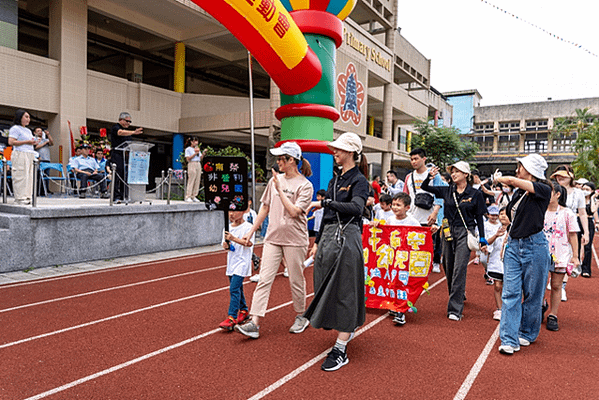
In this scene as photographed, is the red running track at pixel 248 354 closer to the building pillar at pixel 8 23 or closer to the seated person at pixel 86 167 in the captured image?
the seated person at pixel 86 167

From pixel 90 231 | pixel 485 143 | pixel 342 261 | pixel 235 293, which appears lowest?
pixel 235 293

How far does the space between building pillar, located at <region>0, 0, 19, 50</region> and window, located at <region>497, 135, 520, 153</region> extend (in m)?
46.5

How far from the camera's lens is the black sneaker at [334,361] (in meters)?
3.66

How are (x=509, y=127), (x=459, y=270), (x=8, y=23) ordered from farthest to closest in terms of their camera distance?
1. (x=509, y=127)
2. (x=8, y=23)
3. (x=459, y=270)

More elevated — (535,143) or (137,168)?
(535,143)

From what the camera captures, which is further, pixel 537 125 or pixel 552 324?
pixel 537 125

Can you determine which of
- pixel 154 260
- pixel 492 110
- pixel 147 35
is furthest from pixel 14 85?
pixel 492 110

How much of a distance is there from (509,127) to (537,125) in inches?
110

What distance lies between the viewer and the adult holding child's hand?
14.1ft

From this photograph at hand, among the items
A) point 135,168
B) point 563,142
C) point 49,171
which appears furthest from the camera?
point 563,142

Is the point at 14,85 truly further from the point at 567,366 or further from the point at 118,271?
the point at 567,366

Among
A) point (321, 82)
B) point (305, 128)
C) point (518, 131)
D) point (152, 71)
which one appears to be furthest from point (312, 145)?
point (518, 131)

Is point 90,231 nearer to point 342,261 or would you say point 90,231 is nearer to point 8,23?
point 342,261

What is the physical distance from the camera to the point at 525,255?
4.19 m
